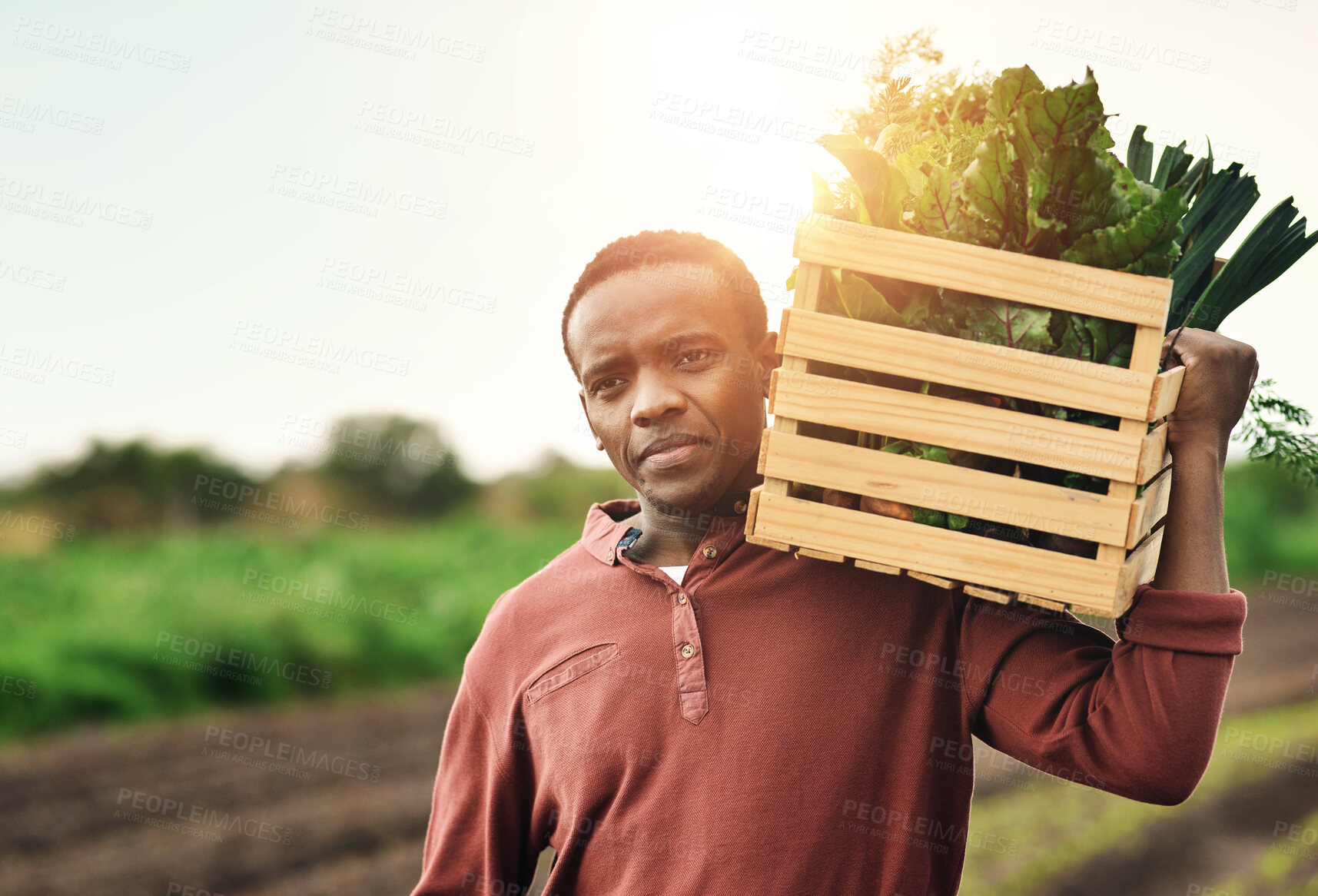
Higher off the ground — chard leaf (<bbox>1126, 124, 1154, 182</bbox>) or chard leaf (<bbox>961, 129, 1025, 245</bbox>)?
chard leaf (<bbox>1126, 124, 1154, 182</bbox>)

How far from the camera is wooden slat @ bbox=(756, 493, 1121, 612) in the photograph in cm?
143

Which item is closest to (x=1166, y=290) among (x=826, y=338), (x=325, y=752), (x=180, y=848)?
(x=826, y=338)

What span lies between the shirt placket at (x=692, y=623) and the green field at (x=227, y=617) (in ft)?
24.4

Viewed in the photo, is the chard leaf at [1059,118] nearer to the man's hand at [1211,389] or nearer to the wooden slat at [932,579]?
the man's hand at [1211,389]

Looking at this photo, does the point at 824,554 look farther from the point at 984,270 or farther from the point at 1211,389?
the point at 1211,389

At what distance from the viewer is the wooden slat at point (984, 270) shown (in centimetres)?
143

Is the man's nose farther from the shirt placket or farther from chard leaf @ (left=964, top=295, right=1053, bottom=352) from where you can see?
chard leaf @ (left=964, top=295, right=1053, bottom=352)

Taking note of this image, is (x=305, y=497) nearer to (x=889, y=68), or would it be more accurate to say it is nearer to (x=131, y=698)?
(x=131, y=698)

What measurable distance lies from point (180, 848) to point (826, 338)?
242 inches

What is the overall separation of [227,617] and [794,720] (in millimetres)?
7863
